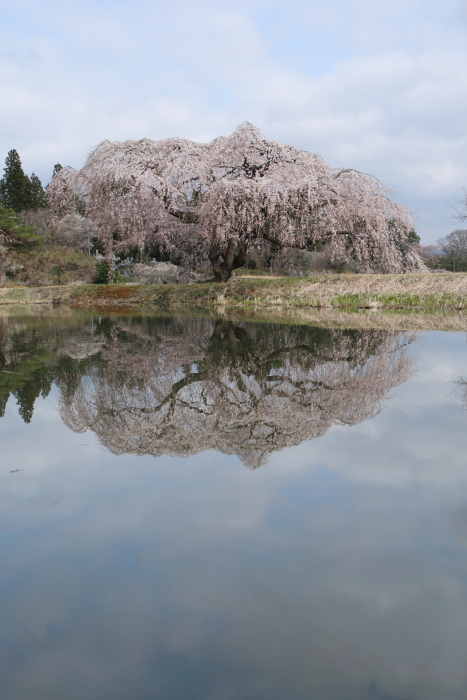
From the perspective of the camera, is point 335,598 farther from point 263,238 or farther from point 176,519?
point 263,238

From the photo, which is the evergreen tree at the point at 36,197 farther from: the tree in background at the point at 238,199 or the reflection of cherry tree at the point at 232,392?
the reflection of cherry tree at the point at 232,392

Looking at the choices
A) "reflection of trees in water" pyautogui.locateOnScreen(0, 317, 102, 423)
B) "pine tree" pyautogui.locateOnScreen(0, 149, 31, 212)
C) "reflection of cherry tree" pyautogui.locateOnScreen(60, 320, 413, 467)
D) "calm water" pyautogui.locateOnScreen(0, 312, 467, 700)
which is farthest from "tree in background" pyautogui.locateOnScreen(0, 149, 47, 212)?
"calm water" pyautogui.locateOnScreen(0, 312, 467, 700)

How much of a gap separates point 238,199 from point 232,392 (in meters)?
11.8

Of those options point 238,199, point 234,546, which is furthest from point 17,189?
point 234,546

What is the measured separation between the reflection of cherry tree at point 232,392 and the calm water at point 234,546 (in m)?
0.02

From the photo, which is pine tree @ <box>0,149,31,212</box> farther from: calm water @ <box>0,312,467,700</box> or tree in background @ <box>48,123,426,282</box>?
calm water @ <box>0,312,467,700</box>

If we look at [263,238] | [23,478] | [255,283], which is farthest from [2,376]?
[263,238]

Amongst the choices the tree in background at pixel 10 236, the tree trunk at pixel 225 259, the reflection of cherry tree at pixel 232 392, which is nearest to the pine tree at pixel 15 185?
the tree in background at pixel 10 236

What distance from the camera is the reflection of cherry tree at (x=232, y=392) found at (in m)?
2.82

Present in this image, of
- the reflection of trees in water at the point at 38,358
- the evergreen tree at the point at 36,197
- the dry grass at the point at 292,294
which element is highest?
the evergreen tree at the point at 36,197

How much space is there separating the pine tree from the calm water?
39.8 m

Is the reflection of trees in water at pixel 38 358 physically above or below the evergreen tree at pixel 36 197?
below

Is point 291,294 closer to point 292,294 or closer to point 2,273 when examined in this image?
point 292,294

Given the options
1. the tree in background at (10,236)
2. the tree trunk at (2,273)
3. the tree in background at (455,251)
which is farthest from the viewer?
the tree in background at (455,251)
